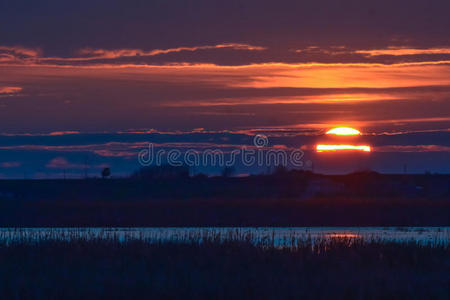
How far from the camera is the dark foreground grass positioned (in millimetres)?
19734

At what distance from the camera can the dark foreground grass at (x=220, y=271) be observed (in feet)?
64.7

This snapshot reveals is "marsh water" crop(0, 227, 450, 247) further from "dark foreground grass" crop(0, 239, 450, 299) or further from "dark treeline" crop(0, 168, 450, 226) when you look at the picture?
"dark treeline" crop(0, 168, 450, 226)

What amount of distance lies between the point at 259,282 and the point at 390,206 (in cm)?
4905

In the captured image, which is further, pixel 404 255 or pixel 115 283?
pixel 404 255

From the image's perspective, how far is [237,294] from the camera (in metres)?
19.6

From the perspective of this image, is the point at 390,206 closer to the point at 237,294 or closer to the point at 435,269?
the point at 435,269

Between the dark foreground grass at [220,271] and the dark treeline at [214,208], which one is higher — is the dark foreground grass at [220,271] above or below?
below

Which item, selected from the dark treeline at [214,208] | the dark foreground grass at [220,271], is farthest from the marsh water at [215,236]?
the dark treeline at [214,208]

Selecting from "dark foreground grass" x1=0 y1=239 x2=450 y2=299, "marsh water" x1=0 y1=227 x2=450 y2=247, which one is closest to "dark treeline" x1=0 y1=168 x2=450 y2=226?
"marsh water" x1=0 y1=227 x2=450 y2=247

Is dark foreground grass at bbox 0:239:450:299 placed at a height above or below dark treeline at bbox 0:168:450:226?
below

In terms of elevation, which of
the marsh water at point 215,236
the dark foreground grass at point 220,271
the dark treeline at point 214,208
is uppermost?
the dark treeline at point 214,208

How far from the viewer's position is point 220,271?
23641 millimetres

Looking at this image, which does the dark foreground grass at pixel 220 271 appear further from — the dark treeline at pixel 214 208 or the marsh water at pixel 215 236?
the dark treeline at pixel 214 208

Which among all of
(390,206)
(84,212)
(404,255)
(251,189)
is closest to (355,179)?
(251,189)
